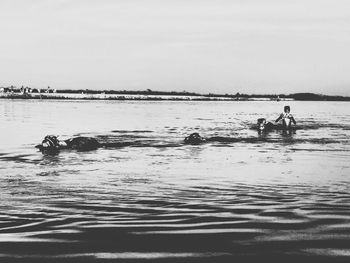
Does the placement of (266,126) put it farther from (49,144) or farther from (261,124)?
(49,144)

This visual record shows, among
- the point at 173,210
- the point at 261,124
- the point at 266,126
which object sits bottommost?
the point at 266,126

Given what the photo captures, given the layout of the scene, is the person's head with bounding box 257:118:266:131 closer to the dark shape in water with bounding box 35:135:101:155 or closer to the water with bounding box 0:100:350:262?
the dark shape in water with bounding box 35:135:101:155

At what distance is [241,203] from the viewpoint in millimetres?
8680

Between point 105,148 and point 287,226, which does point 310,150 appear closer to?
point 105,148

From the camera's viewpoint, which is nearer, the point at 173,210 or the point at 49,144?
the point at 173,210

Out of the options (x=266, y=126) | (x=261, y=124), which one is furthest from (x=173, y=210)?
(x=266, y=126)

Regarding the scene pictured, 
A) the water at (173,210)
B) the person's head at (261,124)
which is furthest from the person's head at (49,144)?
the person's head at (261,124)

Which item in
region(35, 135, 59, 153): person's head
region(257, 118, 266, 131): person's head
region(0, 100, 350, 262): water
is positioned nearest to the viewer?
region(0, 100, 350, 262): water

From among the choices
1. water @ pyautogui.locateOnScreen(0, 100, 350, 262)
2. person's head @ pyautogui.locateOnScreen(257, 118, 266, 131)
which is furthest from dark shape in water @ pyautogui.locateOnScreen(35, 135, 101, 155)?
person's head @ pyautogui.locateOnScreen(257, 118, 266, 131)

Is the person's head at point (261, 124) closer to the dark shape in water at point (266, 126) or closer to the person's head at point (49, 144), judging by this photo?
the dark shape in water at point (266, 126)

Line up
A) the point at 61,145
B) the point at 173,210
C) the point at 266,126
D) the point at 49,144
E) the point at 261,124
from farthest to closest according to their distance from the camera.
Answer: the point at 266,126 < the point at 261,124 < the point at 61,145 < the point at 49,144 < the point at 173,210

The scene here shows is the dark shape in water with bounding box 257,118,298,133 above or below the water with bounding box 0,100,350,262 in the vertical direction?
below

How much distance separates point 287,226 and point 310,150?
1465 cm

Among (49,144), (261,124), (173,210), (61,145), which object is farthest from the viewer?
(261,124)
